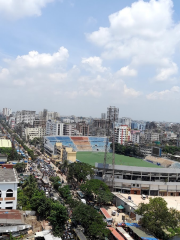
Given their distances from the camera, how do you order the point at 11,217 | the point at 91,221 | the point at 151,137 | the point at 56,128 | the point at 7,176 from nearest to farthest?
1. the point at 91,221
2. the point at 11,217
3. the point at 7,176
4. the point at 56,128
5. the point at 151,137

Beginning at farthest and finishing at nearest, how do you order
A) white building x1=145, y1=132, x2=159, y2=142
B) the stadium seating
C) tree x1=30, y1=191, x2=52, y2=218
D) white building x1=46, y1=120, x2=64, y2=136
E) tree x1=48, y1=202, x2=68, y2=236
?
white building x1=145, y1=132, x2=159, y2=142
white building x1=46, y1=120, x2=64, y2=136
the stadium seating
tree x1=30, y1=191, x2=52, y2=218
tree x1=48, y1=202, x2=68, y2=236

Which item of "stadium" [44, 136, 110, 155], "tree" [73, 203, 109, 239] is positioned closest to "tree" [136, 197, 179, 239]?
"tree" [73, 203, 109, 239]

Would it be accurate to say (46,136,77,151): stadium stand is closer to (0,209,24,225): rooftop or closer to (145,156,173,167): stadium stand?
(145,156,173,167): stadium stand

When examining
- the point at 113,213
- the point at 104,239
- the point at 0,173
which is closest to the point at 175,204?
the point at 113,213

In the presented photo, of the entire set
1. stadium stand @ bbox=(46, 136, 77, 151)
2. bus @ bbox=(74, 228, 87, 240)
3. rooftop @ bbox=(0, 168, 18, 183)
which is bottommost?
bus @ bbox=(74, 228, 87, 240)

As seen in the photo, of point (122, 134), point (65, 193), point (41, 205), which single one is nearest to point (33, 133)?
point (122, 134)

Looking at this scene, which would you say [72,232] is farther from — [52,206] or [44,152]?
[44,152]

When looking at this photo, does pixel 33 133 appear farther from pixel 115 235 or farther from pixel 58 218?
pixel 115 235
